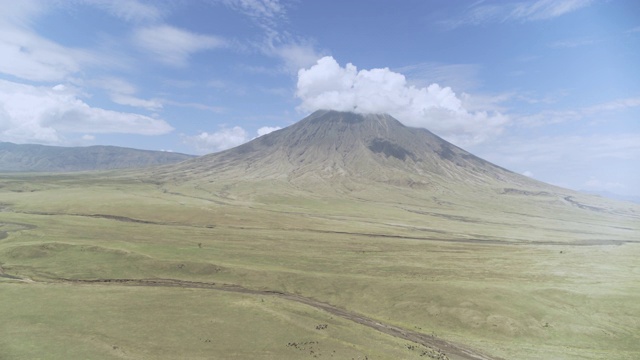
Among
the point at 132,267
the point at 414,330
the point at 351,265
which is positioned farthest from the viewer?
the point at 351,265

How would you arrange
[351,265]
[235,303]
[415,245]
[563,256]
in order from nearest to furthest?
[235,303]
[351,265]
[563,256]
[415,245]

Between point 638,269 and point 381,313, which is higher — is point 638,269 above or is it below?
above

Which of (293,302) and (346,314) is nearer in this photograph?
(346,314)

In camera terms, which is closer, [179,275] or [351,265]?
[179,275]

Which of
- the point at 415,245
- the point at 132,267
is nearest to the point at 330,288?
the point at 132,267

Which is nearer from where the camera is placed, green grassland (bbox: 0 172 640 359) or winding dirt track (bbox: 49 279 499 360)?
green grassland (bbox: 0 172 640 359)

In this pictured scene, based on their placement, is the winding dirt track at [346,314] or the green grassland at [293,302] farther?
the winding dirt track at [346,314]

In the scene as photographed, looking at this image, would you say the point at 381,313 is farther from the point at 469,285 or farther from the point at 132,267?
the point at 132,267

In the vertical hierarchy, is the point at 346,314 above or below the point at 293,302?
below
